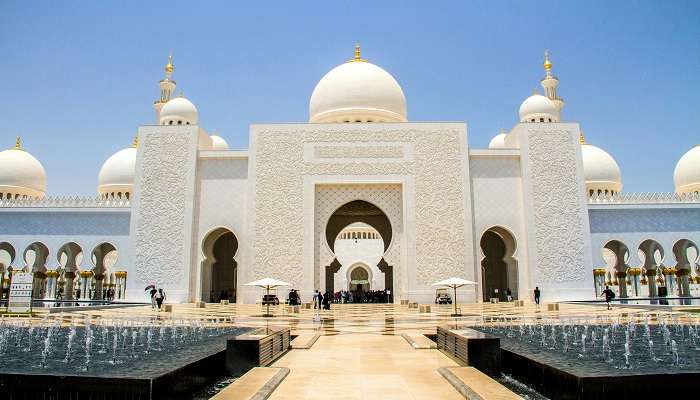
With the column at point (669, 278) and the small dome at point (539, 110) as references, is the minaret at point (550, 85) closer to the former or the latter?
the small dome at point (539, 110)

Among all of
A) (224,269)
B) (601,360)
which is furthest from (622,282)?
(601,360)

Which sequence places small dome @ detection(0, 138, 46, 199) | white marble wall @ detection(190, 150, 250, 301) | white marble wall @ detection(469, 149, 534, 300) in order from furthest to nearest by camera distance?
1. small dome @ detection(0, 138, 46, 199)
2. white marble wall @ detection(469, 149, 534, 300)
3. white marble wall @ detection(190, 150, 250, 301)

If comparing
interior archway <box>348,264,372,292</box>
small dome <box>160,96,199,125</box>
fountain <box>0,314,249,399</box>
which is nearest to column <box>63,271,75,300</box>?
small dome <box>160,96,199,125</box>

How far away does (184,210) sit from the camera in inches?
518

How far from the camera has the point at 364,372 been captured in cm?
322

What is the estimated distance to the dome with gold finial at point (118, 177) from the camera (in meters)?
17.1

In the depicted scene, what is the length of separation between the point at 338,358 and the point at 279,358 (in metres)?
0.45

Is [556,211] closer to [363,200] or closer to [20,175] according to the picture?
[363,200]

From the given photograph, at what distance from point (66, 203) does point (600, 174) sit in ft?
53.8

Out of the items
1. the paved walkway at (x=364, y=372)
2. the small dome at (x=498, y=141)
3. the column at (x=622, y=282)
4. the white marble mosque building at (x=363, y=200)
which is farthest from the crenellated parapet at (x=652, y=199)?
the paved walkway at (x=364, y=372)

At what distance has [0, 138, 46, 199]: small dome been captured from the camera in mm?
16344

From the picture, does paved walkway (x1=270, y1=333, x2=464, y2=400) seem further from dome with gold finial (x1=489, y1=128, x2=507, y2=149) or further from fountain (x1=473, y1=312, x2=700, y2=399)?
dome with gold finial (x1=489, y1=128, x2=507, y2=149)

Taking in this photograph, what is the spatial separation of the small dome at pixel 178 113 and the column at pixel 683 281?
47.5 feet

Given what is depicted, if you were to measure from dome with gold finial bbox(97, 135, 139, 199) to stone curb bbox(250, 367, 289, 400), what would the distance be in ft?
50.5
